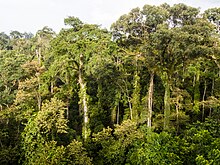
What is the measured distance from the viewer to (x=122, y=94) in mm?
23062

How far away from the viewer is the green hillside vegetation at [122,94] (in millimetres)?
15109

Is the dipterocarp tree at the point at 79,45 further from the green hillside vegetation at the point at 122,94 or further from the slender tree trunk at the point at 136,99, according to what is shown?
the slender tree trunk at the point at 136,99

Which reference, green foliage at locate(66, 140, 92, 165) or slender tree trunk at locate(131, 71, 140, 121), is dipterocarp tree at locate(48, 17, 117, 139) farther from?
slender tree trunk at locate(131, 71, 140, 121)

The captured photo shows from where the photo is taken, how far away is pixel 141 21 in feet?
64.3

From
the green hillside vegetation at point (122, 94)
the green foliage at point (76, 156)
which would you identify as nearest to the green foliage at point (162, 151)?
the green hillside vegetation at point (122, 94)

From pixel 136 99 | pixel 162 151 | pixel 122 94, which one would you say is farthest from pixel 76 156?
pixel 122 94

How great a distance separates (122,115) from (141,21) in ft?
27.7

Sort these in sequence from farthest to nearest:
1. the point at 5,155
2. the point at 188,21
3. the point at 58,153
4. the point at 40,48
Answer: the point at 40,48, the point at 188,21, the point at 5,155, the point at 58,153

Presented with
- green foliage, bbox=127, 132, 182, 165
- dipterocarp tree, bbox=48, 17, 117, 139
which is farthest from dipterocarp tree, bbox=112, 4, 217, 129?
green foliage, bbox=127, 132, 182, 165

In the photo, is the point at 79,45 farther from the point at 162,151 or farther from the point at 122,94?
the point at 162,151

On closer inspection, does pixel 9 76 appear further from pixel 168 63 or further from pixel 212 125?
pixel 212 125

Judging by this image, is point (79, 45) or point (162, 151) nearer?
point (162, 151)

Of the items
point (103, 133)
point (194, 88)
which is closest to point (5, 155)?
point (103, 133)

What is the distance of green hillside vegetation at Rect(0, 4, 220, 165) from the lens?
49.6 feet
